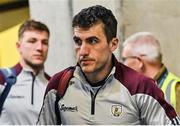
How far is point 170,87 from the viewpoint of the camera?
177 centimetres

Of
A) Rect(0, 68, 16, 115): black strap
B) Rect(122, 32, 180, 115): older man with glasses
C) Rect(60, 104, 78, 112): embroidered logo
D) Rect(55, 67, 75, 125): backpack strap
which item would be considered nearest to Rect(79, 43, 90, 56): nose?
Rect(55, 67, 75, 125): backpack strap

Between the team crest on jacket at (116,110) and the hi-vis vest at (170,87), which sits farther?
the hi-vis vest at (170,87)

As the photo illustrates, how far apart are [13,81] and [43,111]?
0.45 m

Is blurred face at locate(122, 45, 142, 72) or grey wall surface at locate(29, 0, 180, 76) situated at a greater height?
grey wall surface at locate(29, 0, 180, 76)

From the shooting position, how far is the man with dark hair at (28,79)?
182 cm

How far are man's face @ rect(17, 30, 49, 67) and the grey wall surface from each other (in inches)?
1.8

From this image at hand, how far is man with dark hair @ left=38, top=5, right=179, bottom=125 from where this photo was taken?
4.49ft

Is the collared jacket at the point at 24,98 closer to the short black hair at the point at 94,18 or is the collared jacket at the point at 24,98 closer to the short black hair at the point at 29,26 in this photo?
the short black hair at the point at 29,26

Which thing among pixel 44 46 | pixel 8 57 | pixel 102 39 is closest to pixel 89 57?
pixel 102 39

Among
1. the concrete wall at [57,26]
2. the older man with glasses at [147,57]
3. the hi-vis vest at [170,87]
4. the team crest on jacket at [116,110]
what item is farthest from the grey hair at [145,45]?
the team crest on jacket at [116,110]

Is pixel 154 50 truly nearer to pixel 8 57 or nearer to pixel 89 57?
pixel 89 57

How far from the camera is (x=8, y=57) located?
6.20ft

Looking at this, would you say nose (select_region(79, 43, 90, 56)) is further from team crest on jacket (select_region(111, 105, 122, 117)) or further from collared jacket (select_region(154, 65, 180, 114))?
collared jacket (select_region(154, 65, 180, 114))

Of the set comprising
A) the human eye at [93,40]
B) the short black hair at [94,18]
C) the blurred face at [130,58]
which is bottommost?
the blurred face at [130,58]
